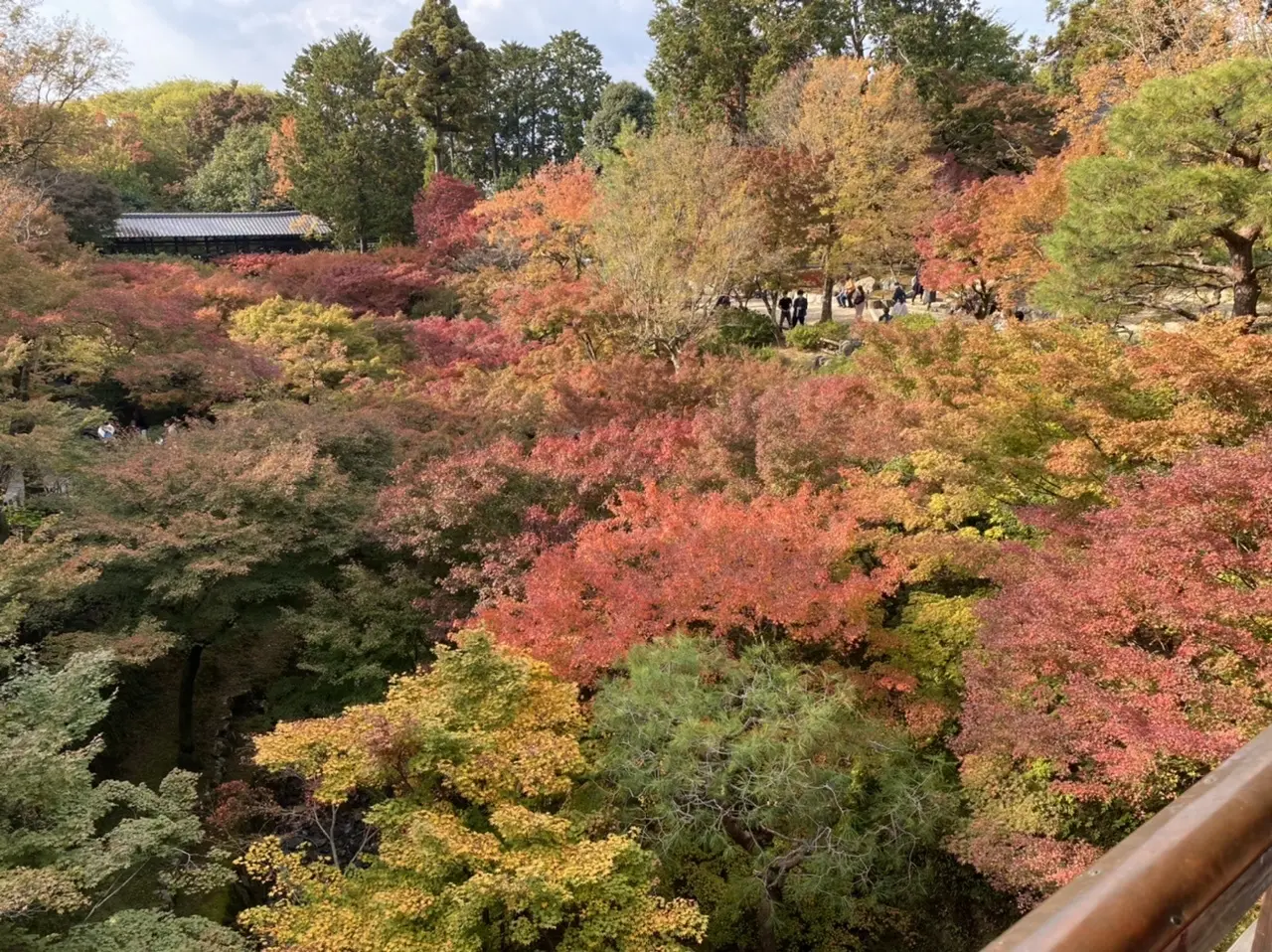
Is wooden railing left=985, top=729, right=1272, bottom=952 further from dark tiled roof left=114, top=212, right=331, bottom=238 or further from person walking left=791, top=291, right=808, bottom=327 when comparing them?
dark tiled roof left=114, top=212, right=331, bottom=238

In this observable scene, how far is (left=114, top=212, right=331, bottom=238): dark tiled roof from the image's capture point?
38812 millimetres

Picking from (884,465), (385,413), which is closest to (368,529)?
(385,413)

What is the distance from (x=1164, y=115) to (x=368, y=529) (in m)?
14.5

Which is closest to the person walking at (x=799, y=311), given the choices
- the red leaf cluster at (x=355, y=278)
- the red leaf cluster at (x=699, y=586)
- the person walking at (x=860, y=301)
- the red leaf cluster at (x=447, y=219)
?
the person walking at (x=860, y=301)

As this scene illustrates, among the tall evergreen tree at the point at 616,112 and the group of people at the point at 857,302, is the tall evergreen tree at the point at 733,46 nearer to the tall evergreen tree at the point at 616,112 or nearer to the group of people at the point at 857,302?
the tall evergreen tree at the point at 616,112

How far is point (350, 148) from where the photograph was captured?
3534 centimetres

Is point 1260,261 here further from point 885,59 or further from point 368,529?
point 885,59

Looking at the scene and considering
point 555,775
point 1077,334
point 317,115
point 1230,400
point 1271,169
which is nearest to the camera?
point 555,775

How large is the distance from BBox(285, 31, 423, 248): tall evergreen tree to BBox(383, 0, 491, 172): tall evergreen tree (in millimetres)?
1059

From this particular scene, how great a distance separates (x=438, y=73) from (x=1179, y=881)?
140 feet

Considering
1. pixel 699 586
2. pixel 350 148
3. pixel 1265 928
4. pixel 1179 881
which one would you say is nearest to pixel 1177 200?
pixel 699 586

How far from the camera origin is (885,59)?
3234 cm

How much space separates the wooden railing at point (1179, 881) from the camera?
794 mm

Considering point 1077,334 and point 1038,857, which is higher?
point 1077,334
